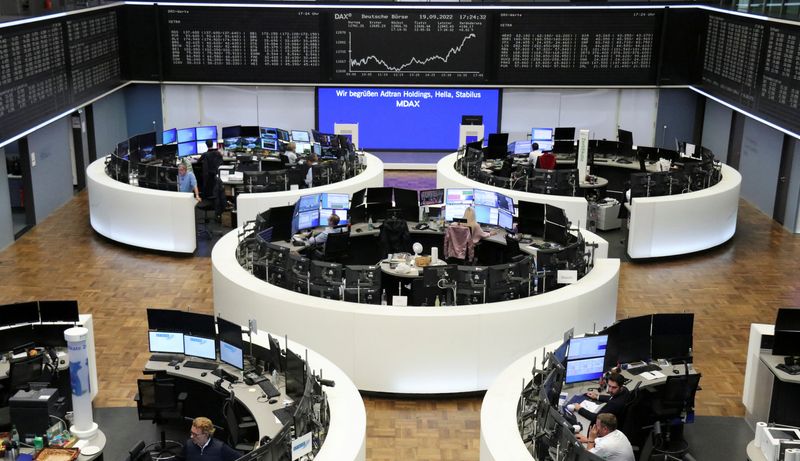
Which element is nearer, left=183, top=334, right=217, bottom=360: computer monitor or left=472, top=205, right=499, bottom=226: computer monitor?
left=183, top=334, right=217, bottom=360: computer monitor

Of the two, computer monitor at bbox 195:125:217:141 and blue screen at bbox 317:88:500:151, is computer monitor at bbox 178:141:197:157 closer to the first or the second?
computer monitor at bbox 195:125:217:141

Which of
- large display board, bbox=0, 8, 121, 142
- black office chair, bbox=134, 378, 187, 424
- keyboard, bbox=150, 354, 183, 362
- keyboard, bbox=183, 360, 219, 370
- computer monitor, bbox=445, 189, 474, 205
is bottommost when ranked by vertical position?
black office chair, bbox=134, 378, 187, 424

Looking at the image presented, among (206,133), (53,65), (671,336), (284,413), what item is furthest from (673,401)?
(53,65)

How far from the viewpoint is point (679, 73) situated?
19.5 metres

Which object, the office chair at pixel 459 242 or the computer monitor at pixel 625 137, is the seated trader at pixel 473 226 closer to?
the office chair at pixel 459 242

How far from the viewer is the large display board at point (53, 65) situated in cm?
1398

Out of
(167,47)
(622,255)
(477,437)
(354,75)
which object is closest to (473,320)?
(477,437)

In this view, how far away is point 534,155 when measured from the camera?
679 inches

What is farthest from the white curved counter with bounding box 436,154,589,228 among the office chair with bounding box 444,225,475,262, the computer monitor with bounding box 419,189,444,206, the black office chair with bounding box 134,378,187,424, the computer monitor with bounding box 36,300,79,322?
the computer monitor with bounding box 36,300,79,322

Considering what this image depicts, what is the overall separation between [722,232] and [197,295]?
8.78 meters

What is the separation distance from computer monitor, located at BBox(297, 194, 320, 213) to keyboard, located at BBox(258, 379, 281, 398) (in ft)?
14.7

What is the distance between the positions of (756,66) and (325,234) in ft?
29.2

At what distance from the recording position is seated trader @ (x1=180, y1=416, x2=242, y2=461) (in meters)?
7.18

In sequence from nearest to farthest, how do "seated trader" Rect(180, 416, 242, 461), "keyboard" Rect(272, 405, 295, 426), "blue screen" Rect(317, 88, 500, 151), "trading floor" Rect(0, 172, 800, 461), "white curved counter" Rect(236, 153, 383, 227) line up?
"seated trader" Rect(180, 416, 242, 461) → "keyboard" Rect(272, 405, 295, 426) → "trading floor" Rect(0, 172, 800, 461) → "white curved counter" Rect(236, 153, 383, 227) → "blue screen" Rect(317, 88, 500, 151)
